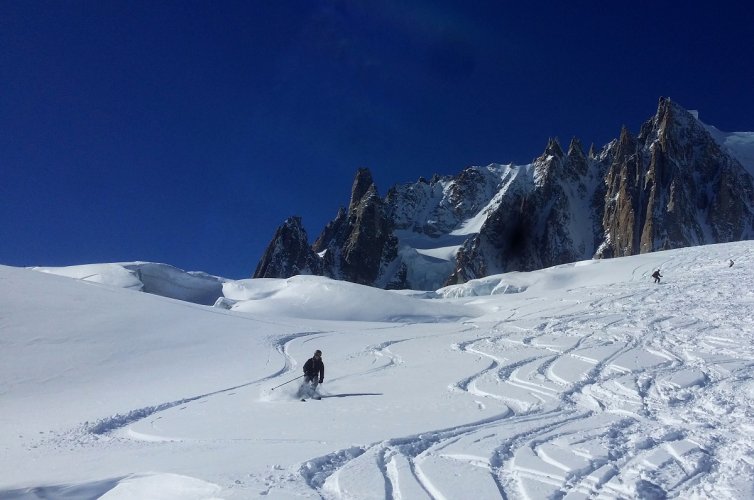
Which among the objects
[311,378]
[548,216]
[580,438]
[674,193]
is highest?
[548,216]

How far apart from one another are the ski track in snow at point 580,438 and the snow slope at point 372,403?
32 mm

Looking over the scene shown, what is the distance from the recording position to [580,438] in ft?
22.1

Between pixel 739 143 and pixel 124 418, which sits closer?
pixel 124 418

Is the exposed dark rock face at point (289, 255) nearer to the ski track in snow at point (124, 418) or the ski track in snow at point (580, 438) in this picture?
the ski track in snow at point (124, 418)

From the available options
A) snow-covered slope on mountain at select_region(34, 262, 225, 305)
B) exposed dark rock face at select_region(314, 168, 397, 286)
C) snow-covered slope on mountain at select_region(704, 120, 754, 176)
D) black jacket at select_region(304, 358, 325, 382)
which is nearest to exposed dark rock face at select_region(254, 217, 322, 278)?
exposed dark rock face at select_region(314, 168, 397, 286)

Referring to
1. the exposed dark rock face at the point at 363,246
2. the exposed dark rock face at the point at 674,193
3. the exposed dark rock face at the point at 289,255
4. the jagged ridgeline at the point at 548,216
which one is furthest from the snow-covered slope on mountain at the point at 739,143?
the exposed dark rock face at the point at 289,255

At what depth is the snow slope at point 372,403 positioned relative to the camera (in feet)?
18.3

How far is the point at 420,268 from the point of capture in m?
142

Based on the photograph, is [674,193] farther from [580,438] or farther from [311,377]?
[580,438]

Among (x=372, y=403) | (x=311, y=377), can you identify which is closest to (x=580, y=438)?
(x=372, y=403)

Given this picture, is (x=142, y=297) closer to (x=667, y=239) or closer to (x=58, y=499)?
(x=58, y=499)

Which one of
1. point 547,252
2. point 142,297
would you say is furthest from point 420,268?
point 142,297

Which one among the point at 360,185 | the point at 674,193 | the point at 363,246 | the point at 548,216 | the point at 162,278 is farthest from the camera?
the point at 360,185

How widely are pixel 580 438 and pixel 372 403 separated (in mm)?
4050
